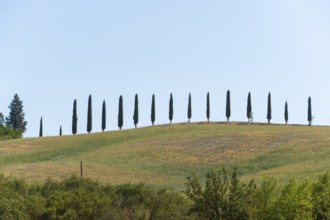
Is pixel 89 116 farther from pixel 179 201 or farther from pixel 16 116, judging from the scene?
pixel 179 201

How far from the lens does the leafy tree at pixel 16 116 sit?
144750mm

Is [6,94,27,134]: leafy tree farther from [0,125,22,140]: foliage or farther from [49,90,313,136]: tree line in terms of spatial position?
[49,90,313,136]: tree line

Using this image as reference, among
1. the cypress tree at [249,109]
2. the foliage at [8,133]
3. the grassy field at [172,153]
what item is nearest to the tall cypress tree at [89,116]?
the grassy field at [172,153]

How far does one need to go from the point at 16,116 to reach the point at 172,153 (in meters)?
78.3

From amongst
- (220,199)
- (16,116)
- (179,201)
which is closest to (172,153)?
(179,201)

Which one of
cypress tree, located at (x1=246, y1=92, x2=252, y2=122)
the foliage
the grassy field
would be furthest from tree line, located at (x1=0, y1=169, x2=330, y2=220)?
the foliage

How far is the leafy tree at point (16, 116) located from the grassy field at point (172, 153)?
4903cm

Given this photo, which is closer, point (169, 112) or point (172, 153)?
point (172, 153)

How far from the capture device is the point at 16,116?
14575 centimetres

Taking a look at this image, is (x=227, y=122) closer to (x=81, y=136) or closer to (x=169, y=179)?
(x=81, y=136)

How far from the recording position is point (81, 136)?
99.8 metres

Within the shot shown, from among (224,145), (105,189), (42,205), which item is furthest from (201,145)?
(42,205)

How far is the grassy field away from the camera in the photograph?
5978cm

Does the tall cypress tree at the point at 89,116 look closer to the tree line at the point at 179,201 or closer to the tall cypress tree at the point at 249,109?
the tall cypress tree at the point at 249,109
